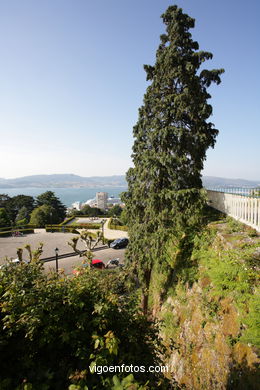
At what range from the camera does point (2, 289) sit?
282 cm

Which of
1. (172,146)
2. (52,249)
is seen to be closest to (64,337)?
(172,146)

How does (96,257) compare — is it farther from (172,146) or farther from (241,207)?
(241,207)

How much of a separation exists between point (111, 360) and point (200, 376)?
13.4 feet

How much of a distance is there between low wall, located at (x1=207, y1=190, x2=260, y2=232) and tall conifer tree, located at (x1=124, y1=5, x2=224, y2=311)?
4.80 ft

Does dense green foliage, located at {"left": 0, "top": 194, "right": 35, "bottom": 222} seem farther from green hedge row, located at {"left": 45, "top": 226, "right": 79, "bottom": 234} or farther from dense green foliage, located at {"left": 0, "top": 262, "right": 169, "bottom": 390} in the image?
dense green foliage, located at {"left": 0, "top": 262, "right": 169, "bottom": 390}

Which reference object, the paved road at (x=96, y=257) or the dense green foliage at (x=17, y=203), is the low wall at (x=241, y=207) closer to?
the paved road at (x=96, y=257)

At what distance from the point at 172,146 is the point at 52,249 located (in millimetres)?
20726

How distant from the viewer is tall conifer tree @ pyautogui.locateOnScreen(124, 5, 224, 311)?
7.43 m

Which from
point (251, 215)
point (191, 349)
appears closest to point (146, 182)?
point (251, 215)

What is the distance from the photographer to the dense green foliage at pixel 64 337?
6.72 ft

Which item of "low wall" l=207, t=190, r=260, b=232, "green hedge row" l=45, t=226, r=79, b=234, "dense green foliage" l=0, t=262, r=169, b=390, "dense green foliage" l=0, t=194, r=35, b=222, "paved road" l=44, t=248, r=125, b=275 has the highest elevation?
"low wall" l=207, t=190, r=260, b=232

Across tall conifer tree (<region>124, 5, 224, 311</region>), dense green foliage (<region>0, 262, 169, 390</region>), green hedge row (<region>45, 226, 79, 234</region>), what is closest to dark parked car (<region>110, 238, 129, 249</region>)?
green hedge row (<region>45, 226, 79, 234</region>)

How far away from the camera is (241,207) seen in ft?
21.9

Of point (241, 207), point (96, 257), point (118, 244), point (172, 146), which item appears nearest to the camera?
point (241, 207)
